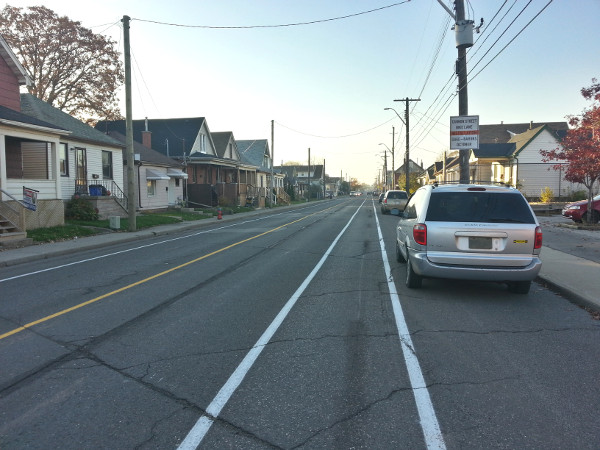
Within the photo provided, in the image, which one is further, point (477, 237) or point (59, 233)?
point (59, 233)

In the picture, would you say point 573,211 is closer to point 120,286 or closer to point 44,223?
point 120,286

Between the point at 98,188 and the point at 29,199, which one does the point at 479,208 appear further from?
the point at 98,188

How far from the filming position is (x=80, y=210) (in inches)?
810

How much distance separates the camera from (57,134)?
18.6 metres

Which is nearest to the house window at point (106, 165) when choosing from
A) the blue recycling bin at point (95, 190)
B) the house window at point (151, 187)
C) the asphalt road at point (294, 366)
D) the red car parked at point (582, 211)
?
the blue recycling bin at point (95, 190)

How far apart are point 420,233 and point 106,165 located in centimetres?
2265

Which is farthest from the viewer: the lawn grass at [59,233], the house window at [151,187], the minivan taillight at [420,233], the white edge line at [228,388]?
the house window at [151,187]

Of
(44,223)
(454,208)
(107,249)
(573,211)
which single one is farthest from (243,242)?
(573,211)

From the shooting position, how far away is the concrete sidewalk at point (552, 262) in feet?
24.1

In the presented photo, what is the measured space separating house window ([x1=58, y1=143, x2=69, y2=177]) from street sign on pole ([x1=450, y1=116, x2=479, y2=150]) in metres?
17.7

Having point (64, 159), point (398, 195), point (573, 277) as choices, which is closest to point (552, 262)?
point (573, 277)

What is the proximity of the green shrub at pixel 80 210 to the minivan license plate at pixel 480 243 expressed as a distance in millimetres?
18410

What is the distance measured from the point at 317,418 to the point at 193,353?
6.18ft

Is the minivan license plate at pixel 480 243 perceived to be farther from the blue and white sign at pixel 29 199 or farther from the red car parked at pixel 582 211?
the red car parked at pixel 582 211
